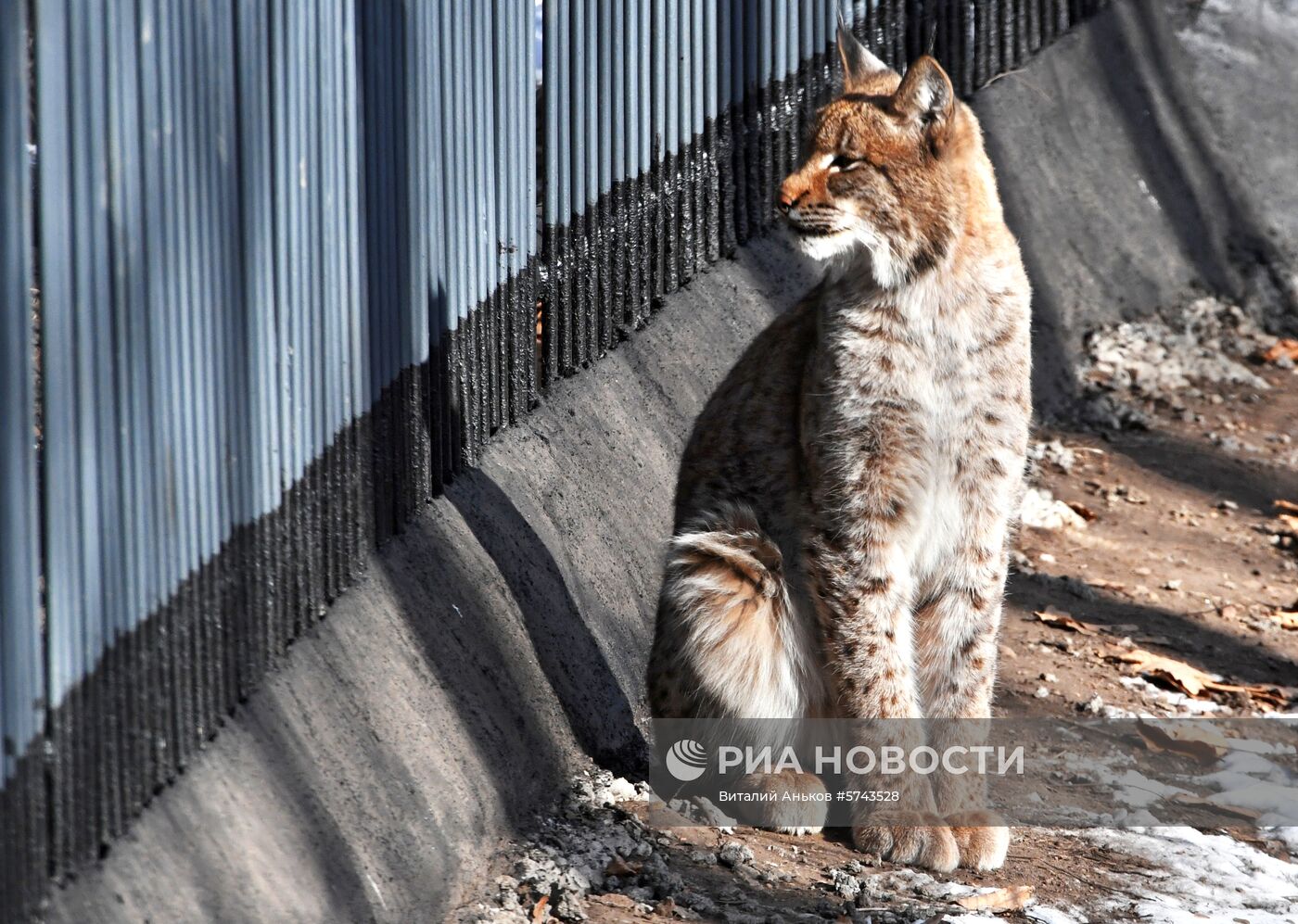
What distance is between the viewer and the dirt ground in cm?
344

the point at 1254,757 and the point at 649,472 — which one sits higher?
the point at 649,472

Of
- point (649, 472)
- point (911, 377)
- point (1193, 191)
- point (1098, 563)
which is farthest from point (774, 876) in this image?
point (1193, 191)

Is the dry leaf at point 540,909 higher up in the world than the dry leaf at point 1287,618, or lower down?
lower down

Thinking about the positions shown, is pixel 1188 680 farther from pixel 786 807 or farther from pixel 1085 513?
pixel 786 807

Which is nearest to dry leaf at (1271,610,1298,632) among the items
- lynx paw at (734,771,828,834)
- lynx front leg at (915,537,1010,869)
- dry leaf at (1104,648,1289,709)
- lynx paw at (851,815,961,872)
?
dry leaf at (1104,648,1289,709)

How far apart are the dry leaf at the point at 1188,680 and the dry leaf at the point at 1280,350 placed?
319 centimetres

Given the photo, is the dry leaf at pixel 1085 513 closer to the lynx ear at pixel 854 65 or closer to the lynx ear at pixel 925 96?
the lynx ear at pixel 854 65

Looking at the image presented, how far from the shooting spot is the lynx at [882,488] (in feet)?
12.4

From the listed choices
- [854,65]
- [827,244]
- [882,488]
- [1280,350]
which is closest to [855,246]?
[827,244]

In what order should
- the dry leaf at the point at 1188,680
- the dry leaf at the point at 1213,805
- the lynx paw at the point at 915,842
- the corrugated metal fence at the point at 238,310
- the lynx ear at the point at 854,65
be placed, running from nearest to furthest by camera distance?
the corrugated metal fence at the point at 238,310 → the lynx paw at the point at 915,842 → the dry leaf at the point at 1213,805 → the lynx ear at the point at 854,65 → the dry leaf at the point at 1188,680

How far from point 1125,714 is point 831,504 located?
61.0 inches

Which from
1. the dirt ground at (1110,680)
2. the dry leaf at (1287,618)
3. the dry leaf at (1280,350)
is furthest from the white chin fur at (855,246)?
the dry leaf at (1280,350)

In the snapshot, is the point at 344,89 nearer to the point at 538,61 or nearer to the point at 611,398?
the point at 538,61

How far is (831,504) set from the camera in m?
3.78
